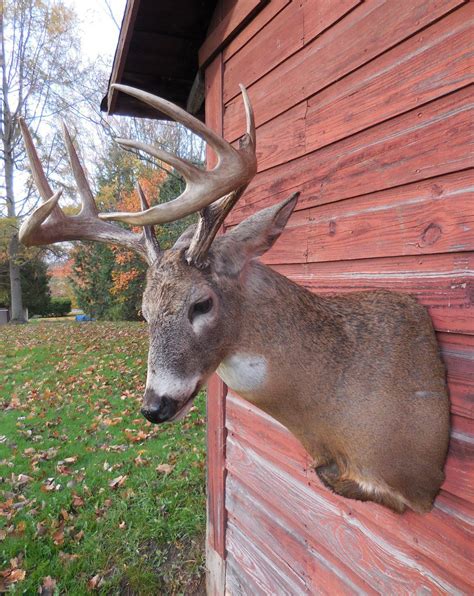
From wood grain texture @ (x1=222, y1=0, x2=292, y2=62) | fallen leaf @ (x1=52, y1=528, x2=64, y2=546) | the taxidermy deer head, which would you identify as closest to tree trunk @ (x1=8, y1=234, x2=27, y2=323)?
fallen leaf @ (x1=52, y1=528, x2=64, y2=546)

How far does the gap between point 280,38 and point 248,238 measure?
5.20 feet

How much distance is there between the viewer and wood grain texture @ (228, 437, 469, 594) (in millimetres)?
1834

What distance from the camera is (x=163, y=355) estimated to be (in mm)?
1602

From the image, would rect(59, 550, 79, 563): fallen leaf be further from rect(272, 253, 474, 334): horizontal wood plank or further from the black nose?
rect(272, 253, 474, 334): horizontal wood plank

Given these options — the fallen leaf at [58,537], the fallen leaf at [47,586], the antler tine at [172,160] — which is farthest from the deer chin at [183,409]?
the fallen leaf at [58,537]

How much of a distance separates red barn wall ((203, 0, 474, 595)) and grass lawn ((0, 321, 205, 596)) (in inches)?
34.6

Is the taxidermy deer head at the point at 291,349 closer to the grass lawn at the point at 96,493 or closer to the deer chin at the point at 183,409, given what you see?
the deer chin at the point at 183,409

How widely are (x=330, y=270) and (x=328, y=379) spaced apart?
2.45ft

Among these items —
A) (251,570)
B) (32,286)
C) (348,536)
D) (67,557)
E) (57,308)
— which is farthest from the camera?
(57,308)

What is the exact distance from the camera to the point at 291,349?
1809 mm

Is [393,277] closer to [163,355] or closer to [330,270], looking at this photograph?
[330,270]

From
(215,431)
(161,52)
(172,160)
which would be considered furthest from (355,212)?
(161,52)

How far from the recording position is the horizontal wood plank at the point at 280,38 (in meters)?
2.29

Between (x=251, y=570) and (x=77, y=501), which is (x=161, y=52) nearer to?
(x=251, y=570)
